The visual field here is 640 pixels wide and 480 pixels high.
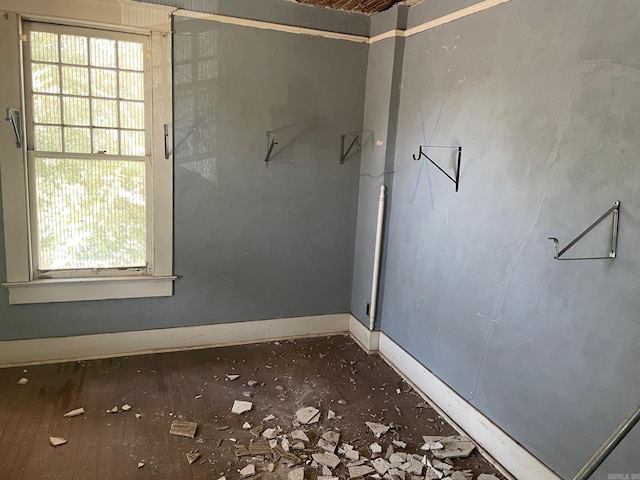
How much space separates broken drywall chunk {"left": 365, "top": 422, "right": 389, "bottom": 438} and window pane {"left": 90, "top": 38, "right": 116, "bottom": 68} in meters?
2.67

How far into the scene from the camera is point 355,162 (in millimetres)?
3543

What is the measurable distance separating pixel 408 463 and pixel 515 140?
1668mm

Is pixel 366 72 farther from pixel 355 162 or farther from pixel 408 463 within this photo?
pixel 408 463

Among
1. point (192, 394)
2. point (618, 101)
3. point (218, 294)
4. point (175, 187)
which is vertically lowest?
point (192, 394)

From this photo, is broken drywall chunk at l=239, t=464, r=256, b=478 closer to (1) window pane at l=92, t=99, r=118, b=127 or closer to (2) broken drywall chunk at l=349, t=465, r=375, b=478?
(2) broken drywall chunk at l=349, t=465, r=375, b=478

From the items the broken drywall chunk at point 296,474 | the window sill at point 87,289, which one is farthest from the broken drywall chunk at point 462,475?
the window sill at point 87,289

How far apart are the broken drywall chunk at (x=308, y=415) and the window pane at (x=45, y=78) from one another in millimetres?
2430

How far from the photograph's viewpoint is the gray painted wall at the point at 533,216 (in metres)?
1.72

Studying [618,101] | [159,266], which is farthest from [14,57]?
[618,101]

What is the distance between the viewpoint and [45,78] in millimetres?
2738

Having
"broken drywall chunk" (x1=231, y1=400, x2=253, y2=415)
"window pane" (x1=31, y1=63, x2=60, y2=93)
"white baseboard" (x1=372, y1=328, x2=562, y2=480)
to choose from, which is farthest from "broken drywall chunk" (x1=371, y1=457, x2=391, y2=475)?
"window pane" (x1=31, y1=63, x2=60, y2=93)

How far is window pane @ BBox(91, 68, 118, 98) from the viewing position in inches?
111

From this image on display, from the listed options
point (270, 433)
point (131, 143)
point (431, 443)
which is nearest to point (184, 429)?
point (270, 433)

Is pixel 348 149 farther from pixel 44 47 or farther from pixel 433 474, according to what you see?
pixel 433 474
